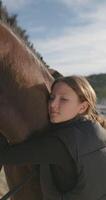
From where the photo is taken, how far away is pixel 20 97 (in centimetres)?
271

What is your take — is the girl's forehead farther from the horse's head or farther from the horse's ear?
the horse's ear

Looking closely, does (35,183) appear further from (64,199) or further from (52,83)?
(52,83)

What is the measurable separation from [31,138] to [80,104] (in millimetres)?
303

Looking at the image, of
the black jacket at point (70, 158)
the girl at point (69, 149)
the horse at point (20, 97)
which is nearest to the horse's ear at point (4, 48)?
the horse at point (20, 97)

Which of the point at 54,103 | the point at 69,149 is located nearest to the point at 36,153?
the point at 69,149

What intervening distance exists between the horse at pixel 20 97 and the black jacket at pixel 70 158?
12 centimetres

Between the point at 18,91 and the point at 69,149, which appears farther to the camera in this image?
the point at 18,91

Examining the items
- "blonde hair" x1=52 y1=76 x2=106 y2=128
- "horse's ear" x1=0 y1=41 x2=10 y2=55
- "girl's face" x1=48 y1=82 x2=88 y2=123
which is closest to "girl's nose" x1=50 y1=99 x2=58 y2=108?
"girl's face" x1=48 y1=82 x2=88 y2=123

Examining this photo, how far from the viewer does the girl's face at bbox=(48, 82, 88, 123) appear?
2.68 m

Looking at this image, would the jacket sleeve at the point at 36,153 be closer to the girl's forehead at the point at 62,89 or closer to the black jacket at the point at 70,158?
the black jacket at the point at 70,158

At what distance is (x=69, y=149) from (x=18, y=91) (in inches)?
16.4

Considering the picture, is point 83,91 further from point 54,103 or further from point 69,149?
point 69,149

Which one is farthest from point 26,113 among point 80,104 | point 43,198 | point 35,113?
point 43,198

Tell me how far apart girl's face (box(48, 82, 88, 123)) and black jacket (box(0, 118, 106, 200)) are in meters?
0.05
